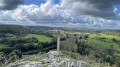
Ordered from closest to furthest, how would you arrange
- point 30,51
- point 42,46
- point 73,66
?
1. point 73,66
2. point 30,51
3. point 42,46

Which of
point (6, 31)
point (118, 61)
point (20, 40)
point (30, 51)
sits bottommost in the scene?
point (118, 61)

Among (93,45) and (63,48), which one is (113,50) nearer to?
(93,45)

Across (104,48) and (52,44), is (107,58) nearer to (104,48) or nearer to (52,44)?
(104,48)

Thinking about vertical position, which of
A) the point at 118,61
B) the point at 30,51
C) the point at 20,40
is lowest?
the point at 118,61

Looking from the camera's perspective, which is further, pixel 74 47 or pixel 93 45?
pixel 93 45

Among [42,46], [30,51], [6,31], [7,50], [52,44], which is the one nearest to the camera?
[7,50]

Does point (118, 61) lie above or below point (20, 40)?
below

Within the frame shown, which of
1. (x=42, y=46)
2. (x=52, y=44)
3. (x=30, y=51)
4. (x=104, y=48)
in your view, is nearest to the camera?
(x=30, y=51)

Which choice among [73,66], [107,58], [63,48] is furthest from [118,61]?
[73,66]

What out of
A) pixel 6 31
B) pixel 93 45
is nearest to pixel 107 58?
pixel 93 45
